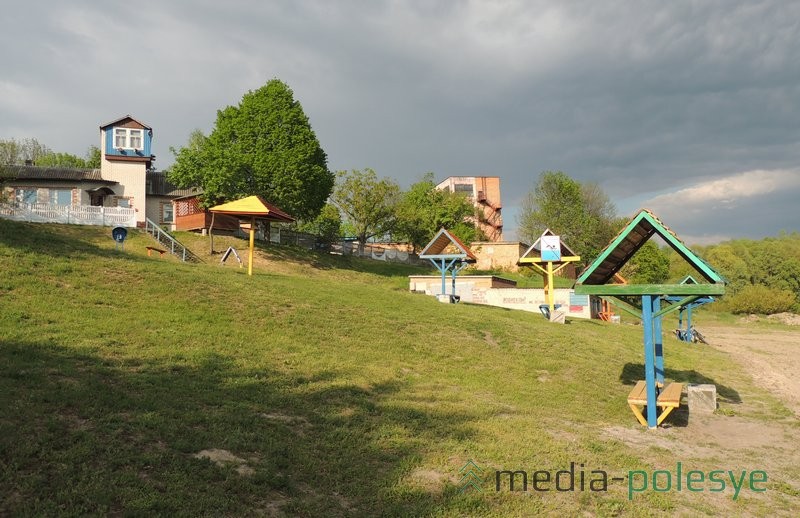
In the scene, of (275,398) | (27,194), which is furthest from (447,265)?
(27,194)

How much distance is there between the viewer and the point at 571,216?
69688mm

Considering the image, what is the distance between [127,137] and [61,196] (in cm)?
757

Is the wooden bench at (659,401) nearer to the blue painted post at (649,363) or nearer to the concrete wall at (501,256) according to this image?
the blue painted post at (649,363)

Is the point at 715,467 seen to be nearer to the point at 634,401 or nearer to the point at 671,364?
the point at 634,401

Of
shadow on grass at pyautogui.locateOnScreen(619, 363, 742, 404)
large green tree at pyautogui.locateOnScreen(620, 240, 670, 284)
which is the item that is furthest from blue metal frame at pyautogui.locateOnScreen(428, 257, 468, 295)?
large green tree at pyautogui.locateOnScreen(620, 240, 670, 284)

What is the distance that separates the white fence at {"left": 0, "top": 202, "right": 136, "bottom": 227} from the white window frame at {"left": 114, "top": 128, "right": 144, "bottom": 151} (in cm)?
1167

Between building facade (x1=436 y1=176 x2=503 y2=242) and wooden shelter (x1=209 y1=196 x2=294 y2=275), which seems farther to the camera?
building facade (x1=436 y1=176 x2=503 y2=242)

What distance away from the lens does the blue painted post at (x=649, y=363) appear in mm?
11188

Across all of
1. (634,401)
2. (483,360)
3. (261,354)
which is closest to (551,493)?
(634,401)

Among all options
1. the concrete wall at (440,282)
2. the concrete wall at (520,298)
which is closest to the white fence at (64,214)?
the concrete wall at (440,282)

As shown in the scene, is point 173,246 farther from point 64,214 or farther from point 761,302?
point 761,302

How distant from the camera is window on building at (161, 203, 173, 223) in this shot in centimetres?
5259

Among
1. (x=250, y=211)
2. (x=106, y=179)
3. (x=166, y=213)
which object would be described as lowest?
(x=250, y=211)

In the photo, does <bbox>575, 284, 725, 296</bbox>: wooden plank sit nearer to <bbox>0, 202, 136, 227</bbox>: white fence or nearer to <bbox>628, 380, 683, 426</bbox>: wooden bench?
<bbox>628, 380, 683, 426</bbox>: wooden bench
